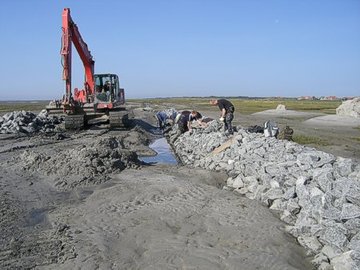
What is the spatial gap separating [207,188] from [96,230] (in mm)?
3091

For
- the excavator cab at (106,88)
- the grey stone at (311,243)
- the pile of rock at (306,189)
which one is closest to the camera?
the pile of rock at (306,189)

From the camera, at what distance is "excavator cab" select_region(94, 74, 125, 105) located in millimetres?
20266

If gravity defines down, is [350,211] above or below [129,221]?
above

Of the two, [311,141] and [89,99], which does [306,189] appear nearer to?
[311,141]

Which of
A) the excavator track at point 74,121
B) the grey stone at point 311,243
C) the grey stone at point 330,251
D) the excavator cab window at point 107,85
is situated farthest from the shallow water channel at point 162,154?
the grey stone at point 330,251

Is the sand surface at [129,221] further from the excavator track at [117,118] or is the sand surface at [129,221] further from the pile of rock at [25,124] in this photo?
the pile of rock at [25,124]

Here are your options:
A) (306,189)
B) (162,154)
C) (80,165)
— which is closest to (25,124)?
(162,154)

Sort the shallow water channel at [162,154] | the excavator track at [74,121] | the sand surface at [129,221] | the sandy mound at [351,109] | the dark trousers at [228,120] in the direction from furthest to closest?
the sandy mound at [351,109] < the excavator track at [74,121] < the dark trousers at [228,120] < the shallow water channel at [162,154] < the sand surface at [129,221]

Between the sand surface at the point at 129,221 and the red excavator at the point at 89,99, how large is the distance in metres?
8.57

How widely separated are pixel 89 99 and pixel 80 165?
1134 centimetres

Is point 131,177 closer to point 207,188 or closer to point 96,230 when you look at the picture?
point 207,188

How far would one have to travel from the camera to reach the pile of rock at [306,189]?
209 inches

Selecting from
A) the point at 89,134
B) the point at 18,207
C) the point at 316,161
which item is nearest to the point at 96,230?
the point at 18,207

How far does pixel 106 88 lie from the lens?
67.8 ft
